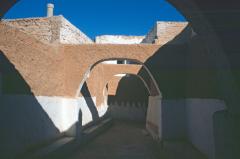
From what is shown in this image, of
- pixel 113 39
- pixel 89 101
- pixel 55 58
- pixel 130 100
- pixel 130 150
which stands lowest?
pixel 130 150

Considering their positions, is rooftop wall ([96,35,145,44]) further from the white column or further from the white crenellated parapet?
the white crenellated parapet

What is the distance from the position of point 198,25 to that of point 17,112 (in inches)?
217

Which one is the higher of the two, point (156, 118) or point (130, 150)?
point (156, 118)

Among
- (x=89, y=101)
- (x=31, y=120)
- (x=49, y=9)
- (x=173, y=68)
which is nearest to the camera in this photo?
(x=31, y=120)

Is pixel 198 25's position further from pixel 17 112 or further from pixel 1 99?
pixel 17 112

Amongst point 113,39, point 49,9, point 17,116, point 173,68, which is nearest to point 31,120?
point 17,116

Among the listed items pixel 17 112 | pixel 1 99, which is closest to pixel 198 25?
pixel 1 99

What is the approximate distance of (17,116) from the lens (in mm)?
6797

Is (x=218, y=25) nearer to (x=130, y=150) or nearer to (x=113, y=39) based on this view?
(x=130, y=150)

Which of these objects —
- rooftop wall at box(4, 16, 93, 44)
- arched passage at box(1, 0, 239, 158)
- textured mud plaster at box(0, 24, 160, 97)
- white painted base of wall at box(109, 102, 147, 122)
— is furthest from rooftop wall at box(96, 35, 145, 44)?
arched passage at box(1, 0, 239, 158)

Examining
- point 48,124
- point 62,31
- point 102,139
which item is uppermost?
point 62,31

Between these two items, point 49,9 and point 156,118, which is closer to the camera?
point 156,118

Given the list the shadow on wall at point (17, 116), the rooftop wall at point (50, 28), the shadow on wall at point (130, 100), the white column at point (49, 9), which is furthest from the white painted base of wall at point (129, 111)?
the shadow on wall at point (17, 116)

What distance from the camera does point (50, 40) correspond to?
1066 centimetres
